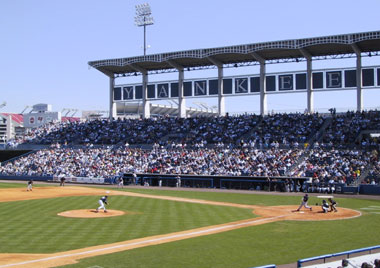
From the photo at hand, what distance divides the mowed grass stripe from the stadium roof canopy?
78.7ft

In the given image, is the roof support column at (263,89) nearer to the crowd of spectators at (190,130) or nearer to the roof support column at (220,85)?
the crowd of spectators at (190,130)

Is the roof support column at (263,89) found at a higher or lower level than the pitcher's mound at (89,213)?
higher

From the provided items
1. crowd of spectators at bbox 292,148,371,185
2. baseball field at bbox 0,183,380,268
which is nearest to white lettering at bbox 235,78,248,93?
crowd of spectators at bbox 292,148,371,185

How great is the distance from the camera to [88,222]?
865 inches

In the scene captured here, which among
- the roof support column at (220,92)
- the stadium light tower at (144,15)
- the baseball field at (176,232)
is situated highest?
the stadium light tower at (144,15)

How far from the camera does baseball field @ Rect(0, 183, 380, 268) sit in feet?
48.9

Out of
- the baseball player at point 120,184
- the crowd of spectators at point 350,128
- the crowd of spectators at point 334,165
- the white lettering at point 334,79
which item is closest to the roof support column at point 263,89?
the white lettering at point 334,79

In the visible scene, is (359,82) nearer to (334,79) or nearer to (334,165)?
(334,79)

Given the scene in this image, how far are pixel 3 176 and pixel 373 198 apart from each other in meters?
44.4

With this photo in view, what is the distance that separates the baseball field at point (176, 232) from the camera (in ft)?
48.9

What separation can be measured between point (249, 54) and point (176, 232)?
34.4 m

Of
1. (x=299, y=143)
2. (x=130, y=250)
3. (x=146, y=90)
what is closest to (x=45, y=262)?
(x=130, y=250)

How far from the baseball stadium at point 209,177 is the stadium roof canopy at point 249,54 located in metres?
0.15

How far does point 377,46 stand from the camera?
45.8 meters
